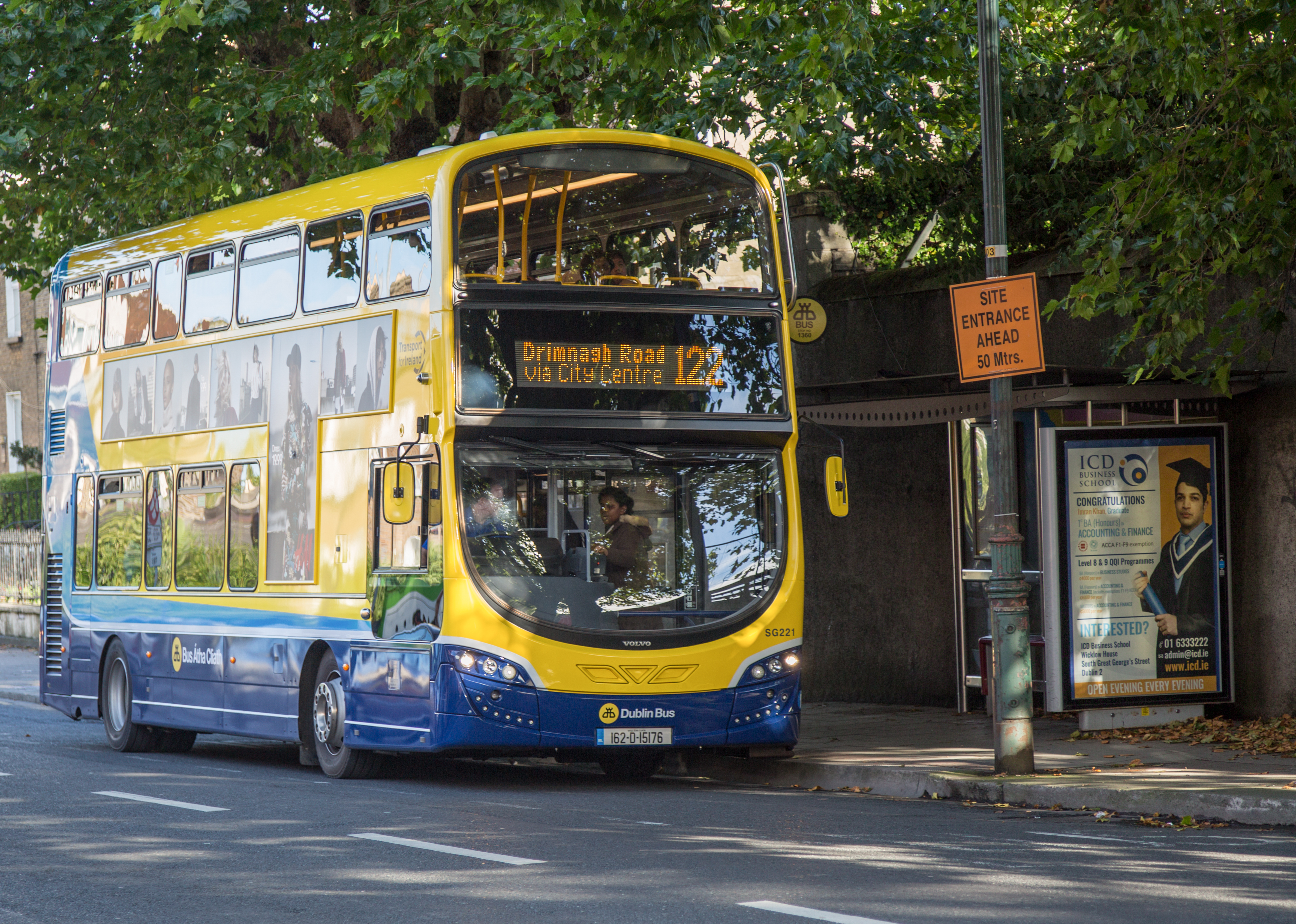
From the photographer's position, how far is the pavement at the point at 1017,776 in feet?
33.6

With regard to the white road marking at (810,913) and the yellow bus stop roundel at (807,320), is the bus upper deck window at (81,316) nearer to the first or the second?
the yellow bus stop roundel at (807,320)

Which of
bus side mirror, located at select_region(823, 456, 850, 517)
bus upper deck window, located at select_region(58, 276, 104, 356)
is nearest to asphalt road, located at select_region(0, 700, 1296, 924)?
bus side mirror, located at select_region(823, 456, 850, 517)

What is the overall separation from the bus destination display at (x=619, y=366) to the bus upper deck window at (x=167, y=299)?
4.67 meters

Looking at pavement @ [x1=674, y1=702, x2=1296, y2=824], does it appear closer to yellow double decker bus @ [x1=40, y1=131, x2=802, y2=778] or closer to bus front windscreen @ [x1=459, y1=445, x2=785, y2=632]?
yellow double decker bus @ [x1=40, y1=131, x2=802, y2=778]

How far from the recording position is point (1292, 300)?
13.2m

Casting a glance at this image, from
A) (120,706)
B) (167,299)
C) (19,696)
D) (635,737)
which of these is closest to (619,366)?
(635,737)

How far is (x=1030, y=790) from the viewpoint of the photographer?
431 inches

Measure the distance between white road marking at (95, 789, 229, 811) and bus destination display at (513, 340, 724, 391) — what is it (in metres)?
3.37

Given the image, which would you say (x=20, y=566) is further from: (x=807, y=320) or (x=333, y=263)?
(x=333, y=263)

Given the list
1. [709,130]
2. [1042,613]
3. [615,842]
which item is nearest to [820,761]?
[1042,613]

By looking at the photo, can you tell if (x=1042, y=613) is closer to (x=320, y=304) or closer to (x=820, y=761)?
(x=820, y=761)

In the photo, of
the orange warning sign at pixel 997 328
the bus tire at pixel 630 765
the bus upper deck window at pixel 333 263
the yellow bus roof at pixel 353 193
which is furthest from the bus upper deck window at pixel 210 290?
the orange warning sign at pixel 997 328

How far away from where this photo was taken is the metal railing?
3228cm

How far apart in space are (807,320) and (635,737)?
6113mm
